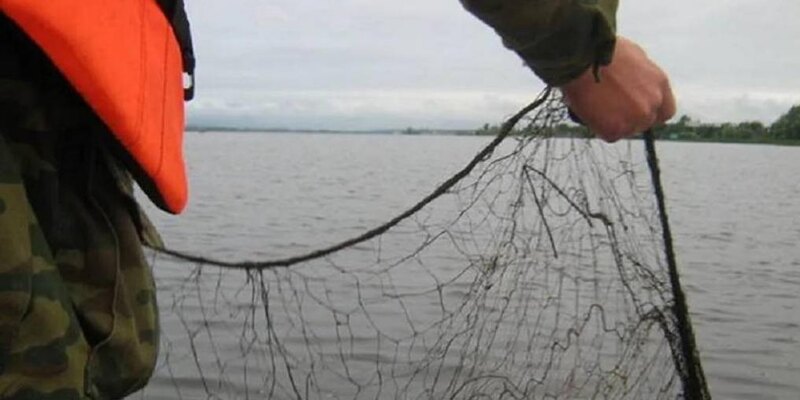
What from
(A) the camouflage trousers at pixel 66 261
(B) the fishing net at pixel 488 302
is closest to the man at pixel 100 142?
(A) the camouflage trousers at pixel 66 261

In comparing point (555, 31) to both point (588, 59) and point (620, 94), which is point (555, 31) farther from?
point (620, 94)

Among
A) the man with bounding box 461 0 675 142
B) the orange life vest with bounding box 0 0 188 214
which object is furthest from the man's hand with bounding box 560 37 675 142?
the orange life vest with bounding box 0 0 188 214

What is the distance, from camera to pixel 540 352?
272 inches

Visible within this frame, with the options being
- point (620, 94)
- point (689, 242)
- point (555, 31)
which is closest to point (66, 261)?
point (555, 31)

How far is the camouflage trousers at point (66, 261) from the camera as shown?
4.69 feet

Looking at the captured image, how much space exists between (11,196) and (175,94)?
1.34ft

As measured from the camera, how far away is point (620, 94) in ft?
5.69

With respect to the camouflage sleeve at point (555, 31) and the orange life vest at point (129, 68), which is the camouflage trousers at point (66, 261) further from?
the camouflage sleeve at point (555, 31)

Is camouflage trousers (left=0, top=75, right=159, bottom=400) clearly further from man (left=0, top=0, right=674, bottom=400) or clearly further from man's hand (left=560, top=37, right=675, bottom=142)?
man's hand (left=560, top=37, right=675, bottom=142)

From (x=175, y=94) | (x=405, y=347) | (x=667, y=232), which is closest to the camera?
(x=175, y=94)

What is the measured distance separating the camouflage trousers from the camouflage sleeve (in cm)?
57

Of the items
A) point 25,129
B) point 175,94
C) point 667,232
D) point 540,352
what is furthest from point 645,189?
point 25,129

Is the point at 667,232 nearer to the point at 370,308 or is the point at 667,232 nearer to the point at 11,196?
the point at 11,196

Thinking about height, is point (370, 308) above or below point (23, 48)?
below
